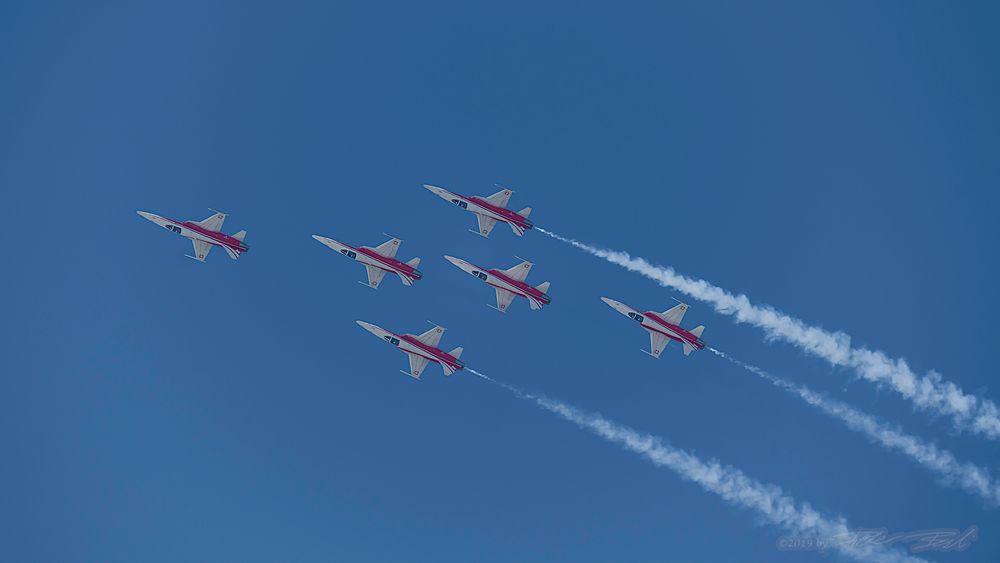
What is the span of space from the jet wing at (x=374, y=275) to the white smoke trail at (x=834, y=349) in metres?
17.9

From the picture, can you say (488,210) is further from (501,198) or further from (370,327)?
(370,327)

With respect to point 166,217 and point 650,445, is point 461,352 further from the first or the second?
point 166,217

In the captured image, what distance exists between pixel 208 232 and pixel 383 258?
18.6 m

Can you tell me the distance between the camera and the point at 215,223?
294ft

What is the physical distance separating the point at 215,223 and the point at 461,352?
29.2 m

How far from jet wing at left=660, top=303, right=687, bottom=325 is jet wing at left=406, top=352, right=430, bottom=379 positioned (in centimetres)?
2521

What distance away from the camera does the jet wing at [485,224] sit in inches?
3533

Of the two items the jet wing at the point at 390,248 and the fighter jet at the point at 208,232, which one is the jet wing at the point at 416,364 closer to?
the jet wing at the point at 390,248

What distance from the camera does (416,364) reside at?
8888 centimetres

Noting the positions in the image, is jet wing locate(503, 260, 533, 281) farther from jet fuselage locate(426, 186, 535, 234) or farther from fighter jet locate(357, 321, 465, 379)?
fighter jet locate(357, 321, 465, 379)

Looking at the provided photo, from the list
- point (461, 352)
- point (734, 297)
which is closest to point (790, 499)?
point (734, 297)

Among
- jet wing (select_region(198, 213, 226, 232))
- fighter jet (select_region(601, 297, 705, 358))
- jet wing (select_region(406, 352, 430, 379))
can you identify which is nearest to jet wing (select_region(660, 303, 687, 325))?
fighter jet (select_region(601, 297, 705, 358))

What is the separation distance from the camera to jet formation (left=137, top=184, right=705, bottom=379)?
87.4 m

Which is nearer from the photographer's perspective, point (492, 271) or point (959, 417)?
point (959, 417)
